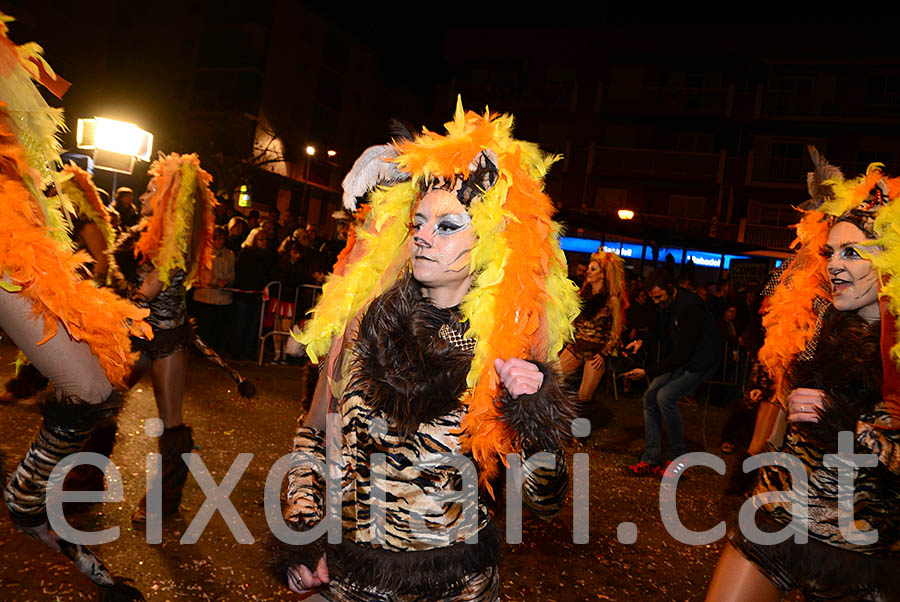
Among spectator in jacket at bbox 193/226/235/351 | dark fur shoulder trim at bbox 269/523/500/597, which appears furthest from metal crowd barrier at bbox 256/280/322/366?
dark fur shoulder trim at bbox 269/523/500/597

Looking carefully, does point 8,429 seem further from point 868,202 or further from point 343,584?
point 868,202

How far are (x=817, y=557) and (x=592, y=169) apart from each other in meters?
28.4

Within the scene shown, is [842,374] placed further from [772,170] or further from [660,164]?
[772,170]

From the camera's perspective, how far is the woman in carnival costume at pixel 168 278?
13.9 feet

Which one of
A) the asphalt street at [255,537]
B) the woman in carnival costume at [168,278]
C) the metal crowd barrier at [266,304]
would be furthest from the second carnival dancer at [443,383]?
the metal crowd barrier at [266,304]

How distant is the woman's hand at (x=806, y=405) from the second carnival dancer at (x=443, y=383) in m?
1.04

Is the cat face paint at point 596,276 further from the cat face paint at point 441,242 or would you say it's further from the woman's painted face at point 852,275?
the cat face paint at point 441,242

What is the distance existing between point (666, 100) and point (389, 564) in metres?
30.8

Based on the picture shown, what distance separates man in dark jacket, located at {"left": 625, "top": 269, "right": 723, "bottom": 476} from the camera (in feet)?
21.8

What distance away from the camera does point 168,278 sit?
4.36 meters

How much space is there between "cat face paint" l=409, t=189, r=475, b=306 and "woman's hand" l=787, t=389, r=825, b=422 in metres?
1.43

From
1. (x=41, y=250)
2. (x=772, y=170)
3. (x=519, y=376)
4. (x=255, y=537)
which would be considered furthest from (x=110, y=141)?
(x=772, y=170)

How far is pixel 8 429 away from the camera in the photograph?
543 centimetres

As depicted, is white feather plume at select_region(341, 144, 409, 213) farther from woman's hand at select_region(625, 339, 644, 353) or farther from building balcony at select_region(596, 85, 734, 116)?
building balcony at select_region(596, 85, 734, 116)
